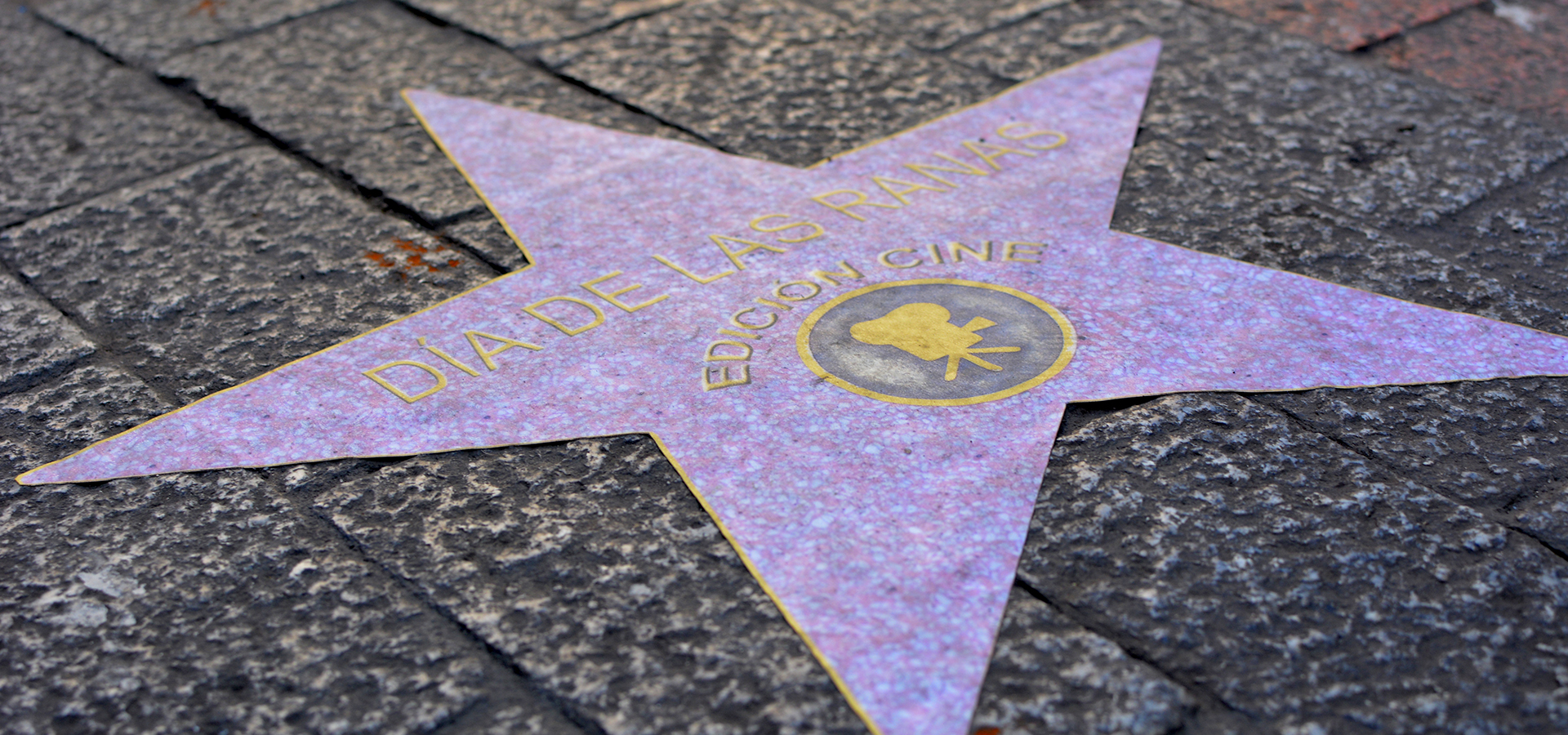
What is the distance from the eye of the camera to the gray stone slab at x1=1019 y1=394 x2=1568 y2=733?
1401 millimetres

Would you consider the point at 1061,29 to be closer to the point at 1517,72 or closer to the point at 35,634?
the point at 1517,72

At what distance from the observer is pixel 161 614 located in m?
1.55

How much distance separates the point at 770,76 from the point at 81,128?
1683 millimetres

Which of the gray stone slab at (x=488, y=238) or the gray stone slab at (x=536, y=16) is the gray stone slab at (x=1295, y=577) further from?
the gray stone slab at (x=536, y=16)

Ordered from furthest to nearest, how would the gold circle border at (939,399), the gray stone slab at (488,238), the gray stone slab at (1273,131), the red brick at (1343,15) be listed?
the red brick at (1343,15), the gray stone slab at (1273,131), the gray stone slab at (488,238), the gold circle border at (939,399)

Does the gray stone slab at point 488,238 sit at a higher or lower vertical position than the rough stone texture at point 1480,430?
higher

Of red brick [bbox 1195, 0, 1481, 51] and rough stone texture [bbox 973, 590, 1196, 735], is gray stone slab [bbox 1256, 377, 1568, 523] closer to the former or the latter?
rough stone texture [bbox 973, 590, 1196, 735]

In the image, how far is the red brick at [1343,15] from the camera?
3.17 metres

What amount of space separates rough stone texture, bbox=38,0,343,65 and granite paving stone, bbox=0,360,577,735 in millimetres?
1788

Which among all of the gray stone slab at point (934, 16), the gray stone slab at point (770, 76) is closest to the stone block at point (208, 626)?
the gray stone slab at point (770, 76)

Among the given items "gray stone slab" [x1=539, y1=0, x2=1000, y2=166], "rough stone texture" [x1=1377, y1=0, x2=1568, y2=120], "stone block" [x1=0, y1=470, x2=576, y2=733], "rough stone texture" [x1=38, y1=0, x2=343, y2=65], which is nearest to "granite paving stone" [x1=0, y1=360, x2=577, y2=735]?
"stone block" [x1=0, y1=470, x2=576, y2=733]

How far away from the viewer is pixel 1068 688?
Result: 4.62 feet

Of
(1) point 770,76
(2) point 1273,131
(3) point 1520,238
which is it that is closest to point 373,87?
(1) point 770,76

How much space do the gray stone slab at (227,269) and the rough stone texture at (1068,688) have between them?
4.21ft
